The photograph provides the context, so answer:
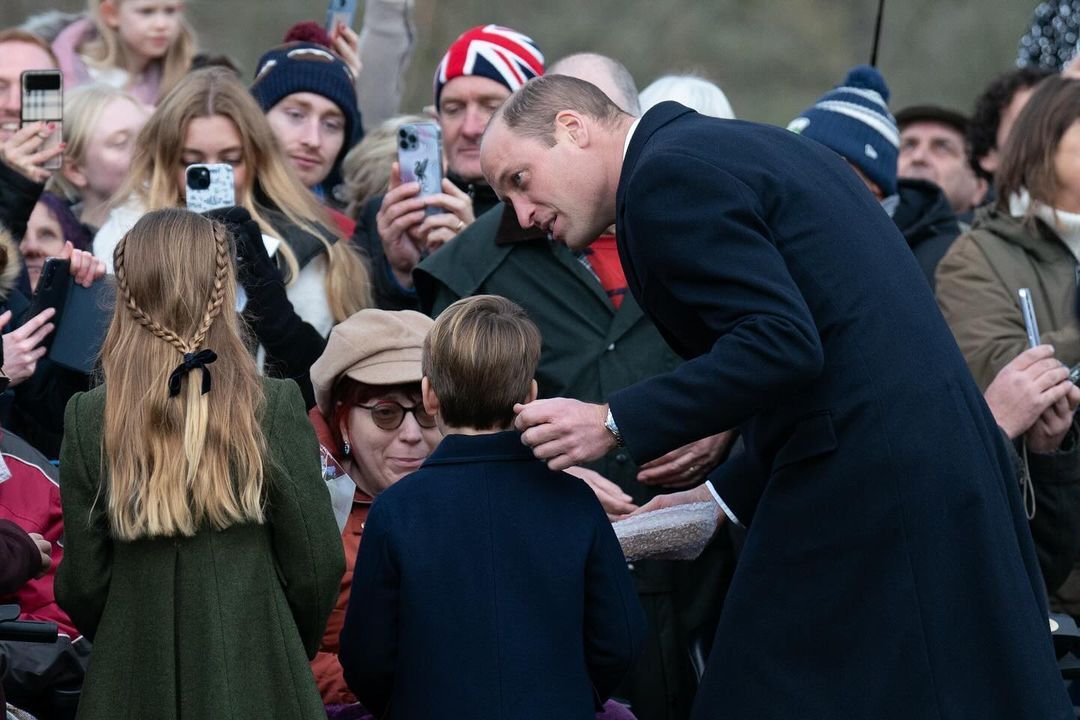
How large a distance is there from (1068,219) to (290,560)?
2598mm

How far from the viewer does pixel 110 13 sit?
6.34 m

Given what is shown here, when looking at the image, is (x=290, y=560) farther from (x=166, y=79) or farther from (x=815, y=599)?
(x=166, y=79)

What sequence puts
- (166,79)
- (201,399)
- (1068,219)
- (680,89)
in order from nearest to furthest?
1. (201,399)
2. (1068,219)
3. (680,89)
4. (166,79)

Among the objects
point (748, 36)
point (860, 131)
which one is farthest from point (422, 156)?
point (748, 36)

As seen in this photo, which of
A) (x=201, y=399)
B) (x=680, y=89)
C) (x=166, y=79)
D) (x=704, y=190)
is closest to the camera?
(x=704, y=190)

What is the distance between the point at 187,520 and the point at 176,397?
0.82ft

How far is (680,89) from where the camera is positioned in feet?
17.0

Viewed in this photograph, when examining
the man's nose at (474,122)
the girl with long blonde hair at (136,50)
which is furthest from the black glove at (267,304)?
the girl with long blonde hair at (136,50)

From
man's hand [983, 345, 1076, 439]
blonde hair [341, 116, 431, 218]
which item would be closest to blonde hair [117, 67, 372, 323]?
blonde hair [341, 116, 431, 218]

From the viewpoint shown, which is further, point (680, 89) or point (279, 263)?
point (680, 89)

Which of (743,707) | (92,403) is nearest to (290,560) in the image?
(92,403)

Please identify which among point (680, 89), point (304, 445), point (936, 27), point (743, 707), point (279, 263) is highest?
point (936, 27)

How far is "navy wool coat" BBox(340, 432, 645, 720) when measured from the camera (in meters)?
3.24

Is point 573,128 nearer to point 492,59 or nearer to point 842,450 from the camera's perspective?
point 842,450
